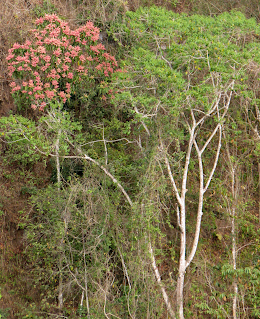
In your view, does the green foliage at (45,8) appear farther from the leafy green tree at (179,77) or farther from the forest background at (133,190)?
the leafy green tree at (179,77)

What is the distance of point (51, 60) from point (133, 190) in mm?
3476

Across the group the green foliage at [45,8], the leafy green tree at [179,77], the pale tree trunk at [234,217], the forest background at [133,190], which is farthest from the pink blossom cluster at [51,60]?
the pale tree trunk at [234,217]

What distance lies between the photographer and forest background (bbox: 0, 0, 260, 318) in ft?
26.7

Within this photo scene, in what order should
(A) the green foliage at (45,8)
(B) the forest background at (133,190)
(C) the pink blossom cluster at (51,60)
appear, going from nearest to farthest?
(B) the forest background at (133,190) < (C) the pink blossom cluster at (51,60) < (A) the green foliage at (45,8)

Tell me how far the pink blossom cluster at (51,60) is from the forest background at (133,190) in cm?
A: 9

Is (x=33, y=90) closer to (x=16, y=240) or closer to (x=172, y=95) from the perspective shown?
(x=172, y=95)

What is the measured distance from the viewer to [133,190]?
9.50m

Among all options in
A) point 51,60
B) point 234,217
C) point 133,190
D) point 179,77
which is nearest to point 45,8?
point 51,60

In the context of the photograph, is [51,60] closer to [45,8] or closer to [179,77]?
[45,8]

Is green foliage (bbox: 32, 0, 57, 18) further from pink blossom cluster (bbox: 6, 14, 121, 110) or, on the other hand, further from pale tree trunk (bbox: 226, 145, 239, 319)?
pale tree trunk (bbox: 226, 145, 239, 319)

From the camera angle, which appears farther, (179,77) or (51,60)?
(51,60)

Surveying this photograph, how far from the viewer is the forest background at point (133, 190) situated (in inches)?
320

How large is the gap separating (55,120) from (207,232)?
5.28m

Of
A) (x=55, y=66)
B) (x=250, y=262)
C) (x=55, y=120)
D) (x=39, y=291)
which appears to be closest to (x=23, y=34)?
(x=55, y=66)
